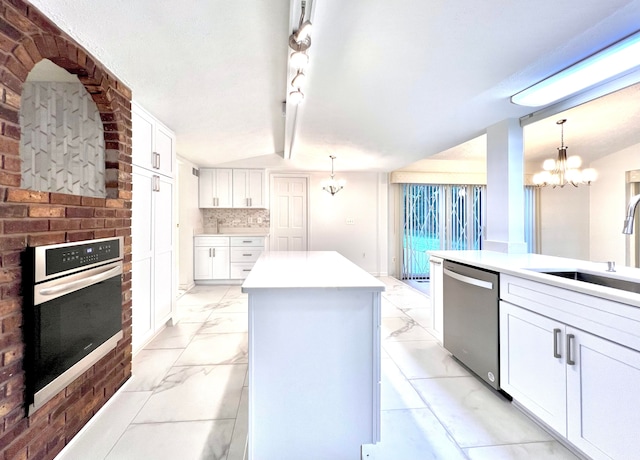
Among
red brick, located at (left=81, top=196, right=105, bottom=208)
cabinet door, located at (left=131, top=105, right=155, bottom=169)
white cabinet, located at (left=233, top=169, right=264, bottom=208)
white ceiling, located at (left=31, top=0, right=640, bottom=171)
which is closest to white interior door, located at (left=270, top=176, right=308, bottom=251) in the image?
white cabinet, located at (left=233, top=169, right=264, bottom=208)

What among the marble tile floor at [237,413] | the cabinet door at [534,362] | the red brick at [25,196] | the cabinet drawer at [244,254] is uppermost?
the red brick at [25,196]

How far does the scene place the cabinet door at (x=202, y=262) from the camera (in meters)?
5.01

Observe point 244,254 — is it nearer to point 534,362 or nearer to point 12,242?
point 12,242

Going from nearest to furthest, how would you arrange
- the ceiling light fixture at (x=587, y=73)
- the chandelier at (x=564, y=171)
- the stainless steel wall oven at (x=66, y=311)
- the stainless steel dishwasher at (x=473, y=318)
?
the stainless steel wall oven at (x=66, y=311) < the ceiling light fixture at (x=587, y=73) < the stainless steel dishwasher at (x=473, y=318) < the chandelier at (x=564, y=171)

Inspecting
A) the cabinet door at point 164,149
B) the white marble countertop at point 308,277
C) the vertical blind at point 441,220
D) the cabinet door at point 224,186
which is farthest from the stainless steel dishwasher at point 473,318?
the cabinet door at point 224,186

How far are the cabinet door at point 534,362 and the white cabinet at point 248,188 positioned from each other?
4.50m

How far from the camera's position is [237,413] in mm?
A: 1719

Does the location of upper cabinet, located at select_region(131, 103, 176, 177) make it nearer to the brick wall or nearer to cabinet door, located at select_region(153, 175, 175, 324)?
cabinet door, located at select_region(153, 175, 175, 324)

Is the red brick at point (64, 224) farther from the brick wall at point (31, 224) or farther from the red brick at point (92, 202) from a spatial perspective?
the red brick at point (92, 202)

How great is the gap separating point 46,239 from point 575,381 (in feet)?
8.54

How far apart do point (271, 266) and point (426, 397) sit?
135cm

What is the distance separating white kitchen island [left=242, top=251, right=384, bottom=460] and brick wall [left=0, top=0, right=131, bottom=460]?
3.16 feet

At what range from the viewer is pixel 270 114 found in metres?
3.00

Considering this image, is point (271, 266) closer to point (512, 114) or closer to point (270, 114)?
point (270, 114)
